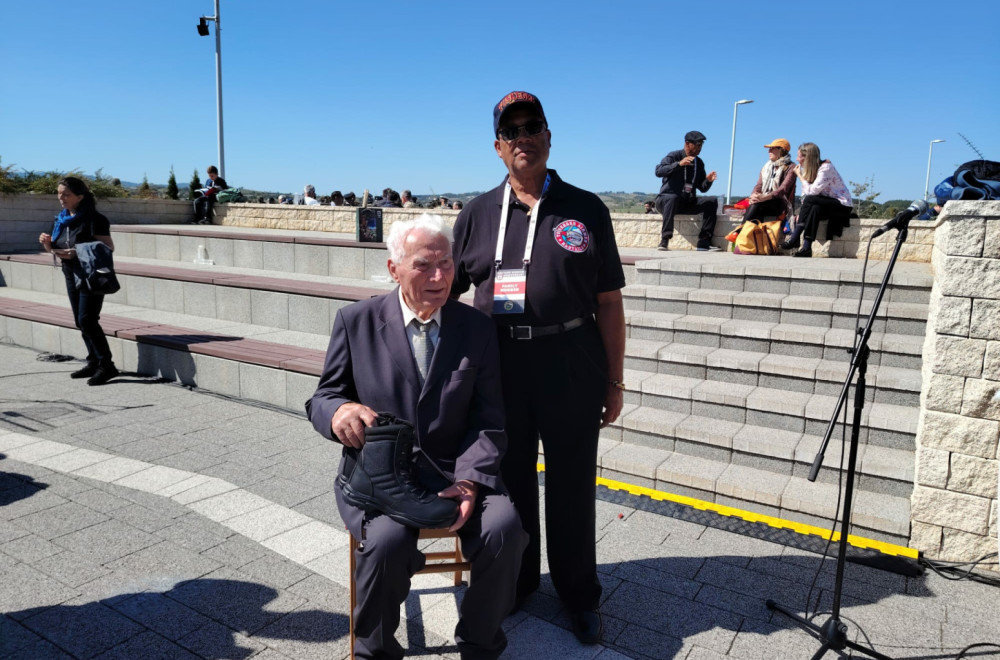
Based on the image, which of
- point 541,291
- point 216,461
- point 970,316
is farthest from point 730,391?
point 216,461

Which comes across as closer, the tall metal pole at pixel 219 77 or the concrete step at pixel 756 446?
the concrete step at pixel 756 446

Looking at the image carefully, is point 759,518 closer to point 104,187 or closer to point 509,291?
point 509,291

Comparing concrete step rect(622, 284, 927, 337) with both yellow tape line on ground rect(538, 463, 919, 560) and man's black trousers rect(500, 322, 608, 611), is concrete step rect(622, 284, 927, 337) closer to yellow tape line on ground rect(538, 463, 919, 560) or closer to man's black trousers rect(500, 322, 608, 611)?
yellow tape line on ground rect(538, 463, 919, 560)

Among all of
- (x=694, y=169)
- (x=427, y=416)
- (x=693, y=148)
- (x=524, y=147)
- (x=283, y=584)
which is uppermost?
(x=693, y=148)

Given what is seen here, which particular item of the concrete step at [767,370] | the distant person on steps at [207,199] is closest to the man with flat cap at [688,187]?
the concrete step at [767,370]

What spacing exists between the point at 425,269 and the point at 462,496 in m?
0.84

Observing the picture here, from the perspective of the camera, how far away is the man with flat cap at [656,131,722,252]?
10492mm

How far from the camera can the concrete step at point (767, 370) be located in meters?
4.71

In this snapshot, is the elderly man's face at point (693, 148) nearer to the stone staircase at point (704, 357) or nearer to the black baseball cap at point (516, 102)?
the stone staircase at point (704, 357)

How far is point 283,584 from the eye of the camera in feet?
10.9

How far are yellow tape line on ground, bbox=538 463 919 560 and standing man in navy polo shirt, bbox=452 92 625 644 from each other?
4.74 feet

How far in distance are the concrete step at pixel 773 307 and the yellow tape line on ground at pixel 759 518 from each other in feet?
7.07

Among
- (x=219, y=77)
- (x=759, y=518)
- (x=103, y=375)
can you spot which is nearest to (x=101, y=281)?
(x=103, y=375)

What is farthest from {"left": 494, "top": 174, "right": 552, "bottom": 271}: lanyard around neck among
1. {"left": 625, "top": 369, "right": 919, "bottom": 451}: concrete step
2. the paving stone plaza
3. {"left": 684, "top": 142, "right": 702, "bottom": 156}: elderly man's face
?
{"left": 684, "top": 142, "right": 702, "bottom": 156}: elderly man's face
